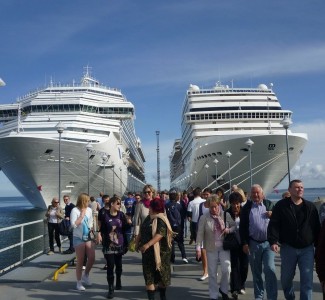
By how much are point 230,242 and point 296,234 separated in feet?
4.39

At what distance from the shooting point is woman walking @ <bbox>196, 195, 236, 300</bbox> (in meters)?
6.30

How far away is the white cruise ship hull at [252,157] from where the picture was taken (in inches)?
1369

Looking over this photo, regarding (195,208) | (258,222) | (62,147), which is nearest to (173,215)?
(195,208)

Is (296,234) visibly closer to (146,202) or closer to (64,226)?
(146,202)

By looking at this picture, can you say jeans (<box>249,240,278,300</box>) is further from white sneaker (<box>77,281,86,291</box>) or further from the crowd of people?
white sneaker (<box>77,281,86,291</box>)

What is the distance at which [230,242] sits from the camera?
6.34 metres

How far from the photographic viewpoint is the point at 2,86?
23.5ft

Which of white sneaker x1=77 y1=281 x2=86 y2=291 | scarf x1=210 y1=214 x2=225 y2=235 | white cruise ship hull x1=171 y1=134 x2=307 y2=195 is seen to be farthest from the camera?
white cruise ship hull x1=171 y1=134 x2=307 y2=195

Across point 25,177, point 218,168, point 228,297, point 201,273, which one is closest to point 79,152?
point 25,177

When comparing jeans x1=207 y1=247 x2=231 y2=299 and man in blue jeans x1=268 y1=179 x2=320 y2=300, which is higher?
man in blue jeans x1=268 y1=179 x2=320 y2=300

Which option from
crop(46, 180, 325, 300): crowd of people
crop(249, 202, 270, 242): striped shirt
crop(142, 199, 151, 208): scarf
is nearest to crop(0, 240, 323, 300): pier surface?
crop(46, 180, 325, 300): crowd of people

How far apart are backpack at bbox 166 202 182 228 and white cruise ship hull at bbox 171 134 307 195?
2374cm

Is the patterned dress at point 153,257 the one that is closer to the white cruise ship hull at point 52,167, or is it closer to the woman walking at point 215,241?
the woman walking at point 215,241

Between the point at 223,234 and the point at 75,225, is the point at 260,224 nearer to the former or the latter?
the point at 223,234
